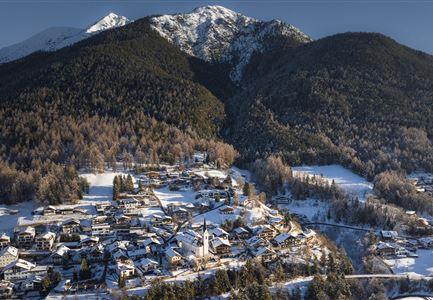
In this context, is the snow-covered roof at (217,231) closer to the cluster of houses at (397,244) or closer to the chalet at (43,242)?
the chalet at (43,242)

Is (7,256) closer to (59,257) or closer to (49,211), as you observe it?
(59,257)

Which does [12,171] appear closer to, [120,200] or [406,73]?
[120,200]

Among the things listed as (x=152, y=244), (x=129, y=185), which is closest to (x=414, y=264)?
(x=152, y=244)

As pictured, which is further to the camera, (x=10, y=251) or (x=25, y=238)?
(x=25, y=238)

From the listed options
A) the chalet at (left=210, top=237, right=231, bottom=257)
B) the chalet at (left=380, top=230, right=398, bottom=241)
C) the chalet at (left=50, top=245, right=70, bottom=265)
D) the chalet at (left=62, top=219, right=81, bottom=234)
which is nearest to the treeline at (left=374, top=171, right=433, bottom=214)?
the chalet at (left=380, top=230, right=398, bottom=241)

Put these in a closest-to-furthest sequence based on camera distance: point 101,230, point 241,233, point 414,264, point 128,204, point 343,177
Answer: point 414,264 < point 241,233 < point 101,230 < point 128,204 < point 343,177

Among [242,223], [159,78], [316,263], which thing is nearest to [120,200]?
[242,223]

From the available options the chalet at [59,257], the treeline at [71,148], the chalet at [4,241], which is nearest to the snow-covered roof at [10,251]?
the chalet at [4,241]
